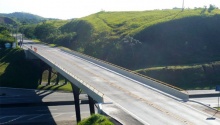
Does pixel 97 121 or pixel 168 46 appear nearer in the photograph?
pixel 97 121

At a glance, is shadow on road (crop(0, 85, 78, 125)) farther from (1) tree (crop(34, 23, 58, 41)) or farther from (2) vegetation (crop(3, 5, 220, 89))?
(1) tree (crop(34, 23, 58, 41))

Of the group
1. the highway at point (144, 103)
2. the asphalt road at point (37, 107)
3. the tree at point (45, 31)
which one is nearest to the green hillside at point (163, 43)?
the asphalt road at point (37, 107)

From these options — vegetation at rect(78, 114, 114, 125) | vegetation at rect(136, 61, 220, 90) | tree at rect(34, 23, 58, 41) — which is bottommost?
vegetation at rect(136, 61, 220, 90)

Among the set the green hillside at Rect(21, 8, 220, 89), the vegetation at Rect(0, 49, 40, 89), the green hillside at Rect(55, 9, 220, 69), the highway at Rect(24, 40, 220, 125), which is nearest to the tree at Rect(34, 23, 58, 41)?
the green hillside at Rect(21, 8, 220, 89)

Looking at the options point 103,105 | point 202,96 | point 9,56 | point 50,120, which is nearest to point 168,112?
point 103,105

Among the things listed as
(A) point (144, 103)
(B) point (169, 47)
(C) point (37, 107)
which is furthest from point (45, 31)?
(A) point (144, 103)

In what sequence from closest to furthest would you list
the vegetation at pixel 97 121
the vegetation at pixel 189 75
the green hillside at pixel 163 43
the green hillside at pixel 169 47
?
the vegetation at pixel 97 121, the vegetation at pixel 189 75, the green hillside at pixel 169 47, the green hillside at pixel 163 43

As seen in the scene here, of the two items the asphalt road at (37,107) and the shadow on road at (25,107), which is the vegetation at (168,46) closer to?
the asphalt road at (37,107)

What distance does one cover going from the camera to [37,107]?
5497 cm

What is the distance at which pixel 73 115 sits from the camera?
50.4 m

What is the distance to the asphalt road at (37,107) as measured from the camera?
47875 mm

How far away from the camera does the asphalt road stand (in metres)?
47.9

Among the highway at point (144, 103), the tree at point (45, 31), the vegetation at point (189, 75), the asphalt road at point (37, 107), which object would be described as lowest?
the asphalt road at point (37, 107)

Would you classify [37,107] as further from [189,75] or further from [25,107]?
[189,75]
